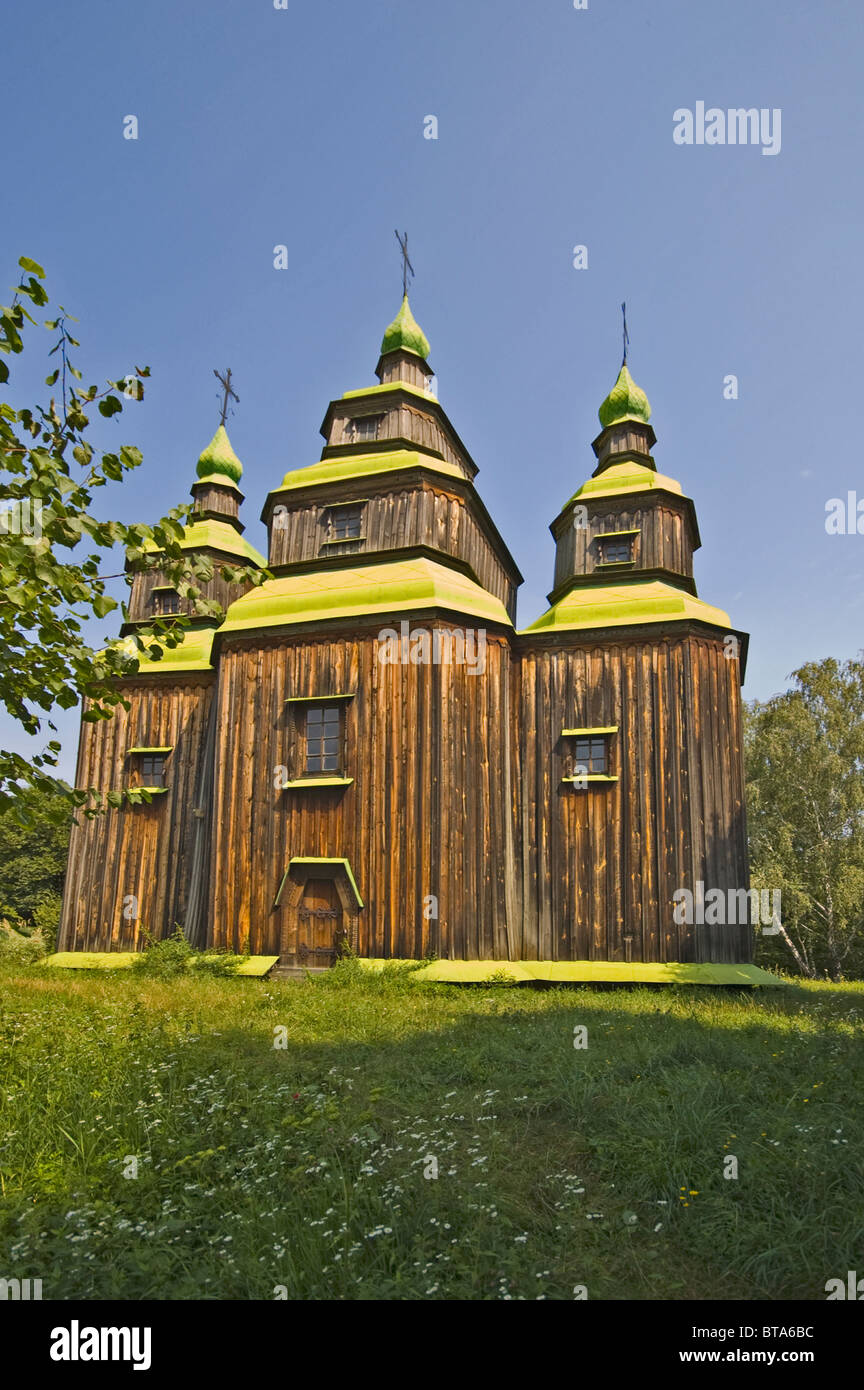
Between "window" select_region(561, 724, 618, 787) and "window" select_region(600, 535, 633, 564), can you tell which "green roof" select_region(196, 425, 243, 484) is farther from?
"window" select_region(561, 724, 618, 787)

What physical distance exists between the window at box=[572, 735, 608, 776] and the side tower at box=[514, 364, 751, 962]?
2 cm

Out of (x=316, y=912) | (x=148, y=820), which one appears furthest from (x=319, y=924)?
(x=148, y=820)

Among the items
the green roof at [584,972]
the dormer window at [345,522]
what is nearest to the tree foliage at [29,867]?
the dormer window at [345,522]

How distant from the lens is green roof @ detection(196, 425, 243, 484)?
2488 cm

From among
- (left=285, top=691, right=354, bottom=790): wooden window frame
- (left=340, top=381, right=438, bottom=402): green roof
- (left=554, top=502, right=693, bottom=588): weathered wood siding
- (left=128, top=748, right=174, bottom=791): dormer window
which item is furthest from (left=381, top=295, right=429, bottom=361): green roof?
(left=128, top=748, right=174, bottom=791): dormer window

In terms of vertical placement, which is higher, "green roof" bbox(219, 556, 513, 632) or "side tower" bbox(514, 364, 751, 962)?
"green roof" bbox(219, 556, 513, 632)

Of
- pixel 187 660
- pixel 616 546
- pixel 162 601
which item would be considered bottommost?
pixel 187 660

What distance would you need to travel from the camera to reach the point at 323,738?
47.8ft

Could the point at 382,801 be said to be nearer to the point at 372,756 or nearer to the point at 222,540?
the point at 372,756

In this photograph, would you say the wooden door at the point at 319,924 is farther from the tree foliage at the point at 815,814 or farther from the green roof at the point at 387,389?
the tree foliage at the point at 815,814

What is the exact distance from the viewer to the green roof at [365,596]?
→ 14.5 meters

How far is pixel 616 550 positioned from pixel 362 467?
247 inches

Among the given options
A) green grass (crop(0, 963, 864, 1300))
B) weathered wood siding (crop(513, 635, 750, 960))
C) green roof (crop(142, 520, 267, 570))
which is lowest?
green grass (crop(0, 963, 864, 1300))

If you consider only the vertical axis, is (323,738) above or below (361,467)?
below
